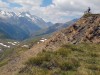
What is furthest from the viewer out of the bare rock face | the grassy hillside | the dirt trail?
the bare rock face

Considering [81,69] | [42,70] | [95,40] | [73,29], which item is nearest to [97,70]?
[81,69]

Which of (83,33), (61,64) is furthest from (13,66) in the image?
(83,33)

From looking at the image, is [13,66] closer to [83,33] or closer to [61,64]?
[61,64]

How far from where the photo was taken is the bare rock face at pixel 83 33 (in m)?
38.3

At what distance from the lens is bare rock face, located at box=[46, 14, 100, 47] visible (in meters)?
38.3

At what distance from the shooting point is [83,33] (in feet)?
134

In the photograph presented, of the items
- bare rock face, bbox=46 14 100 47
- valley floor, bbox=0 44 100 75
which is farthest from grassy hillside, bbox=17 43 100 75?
bare rock face, bbox=46 14 100 47

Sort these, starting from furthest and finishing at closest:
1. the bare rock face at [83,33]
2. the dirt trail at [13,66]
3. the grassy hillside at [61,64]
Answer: the bare rock face at [83,33]
the dirt trail at [13,66]
the grassy hillside at [61,64]

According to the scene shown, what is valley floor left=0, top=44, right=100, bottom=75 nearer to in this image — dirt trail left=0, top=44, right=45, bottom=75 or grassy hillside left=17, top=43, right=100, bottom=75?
grassy hillside left=17, top=43, right=100, bottom=75

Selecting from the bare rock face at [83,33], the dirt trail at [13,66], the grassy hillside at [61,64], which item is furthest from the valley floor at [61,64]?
the bare rock face at [83,33]

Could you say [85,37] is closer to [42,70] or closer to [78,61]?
[78,61]

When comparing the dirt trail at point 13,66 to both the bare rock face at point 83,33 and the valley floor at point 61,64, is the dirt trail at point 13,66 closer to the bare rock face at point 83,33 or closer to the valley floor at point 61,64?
the valley floor at point 61,64

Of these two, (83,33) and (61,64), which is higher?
(83,33)

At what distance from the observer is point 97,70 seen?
18.8m
